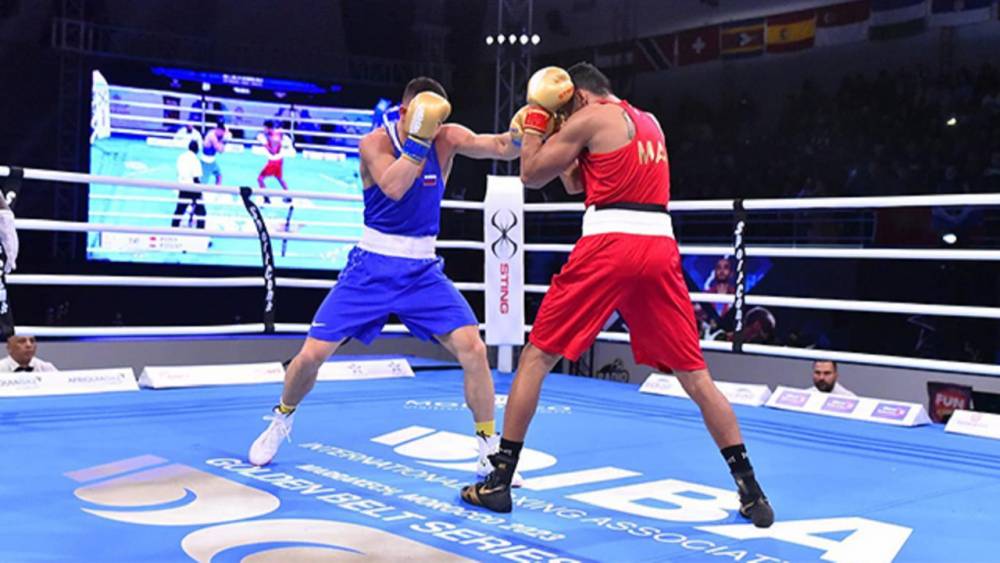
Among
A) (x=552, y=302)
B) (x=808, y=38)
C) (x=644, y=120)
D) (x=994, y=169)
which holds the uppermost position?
(x=808, y=38)

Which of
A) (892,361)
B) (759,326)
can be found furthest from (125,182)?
(759,326)

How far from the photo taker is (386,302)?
3055 millimetres

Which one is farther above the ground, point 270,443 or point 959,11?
point 959,11

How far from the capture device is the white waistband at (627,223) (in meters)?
2.60

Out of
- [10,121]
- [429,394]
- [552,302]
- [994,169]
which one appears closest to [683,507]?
[552,302]

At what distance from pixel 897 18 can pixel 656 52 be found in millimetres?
2667

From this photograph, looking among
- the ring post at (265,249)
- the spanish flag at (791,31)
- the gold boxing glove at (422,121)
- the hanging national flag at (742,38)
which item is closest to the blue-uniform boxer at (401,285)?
the gold boxing glove at (422,121)

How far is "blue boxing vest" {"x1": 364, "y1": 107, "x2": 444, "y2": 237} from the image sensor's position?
3066mm

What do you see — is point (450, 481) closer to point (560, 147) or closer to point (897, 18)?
point (560, 147)

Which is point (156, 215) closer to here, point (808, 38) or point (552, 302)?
point (808, 38)

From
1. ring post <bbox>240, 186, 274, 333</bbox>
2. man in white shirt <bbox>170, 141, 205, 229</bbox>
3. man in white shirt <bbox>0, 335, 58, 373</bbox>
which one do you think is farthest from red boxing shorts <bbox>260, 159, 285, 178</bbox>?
man in white shirt <bbox>0, 335, 58, 373</bbox>

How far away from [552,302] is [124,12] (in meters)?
8.98

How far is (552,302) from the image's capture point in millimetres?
2623

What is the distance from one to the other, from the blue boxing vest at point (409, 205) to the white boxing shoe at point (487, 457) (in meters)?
0.68
